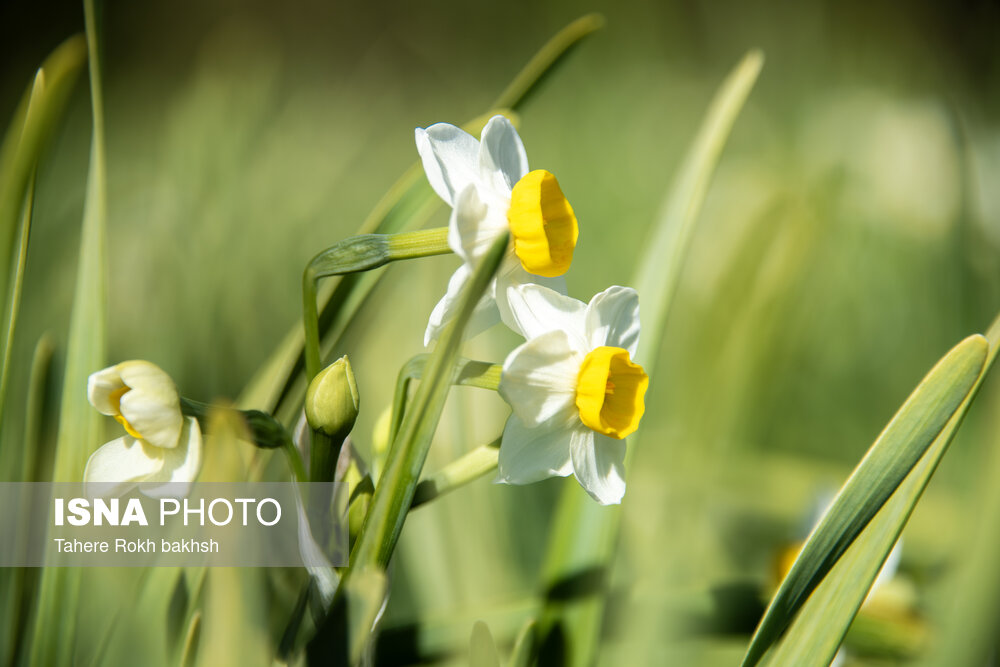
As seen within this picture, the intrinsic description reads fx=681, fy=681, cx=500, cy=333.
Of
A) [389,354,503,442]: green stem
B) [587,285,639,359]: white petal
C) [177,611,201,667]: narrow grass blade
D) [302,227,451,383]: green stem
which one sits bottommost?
[177,611,201,667]: narrow grass blade

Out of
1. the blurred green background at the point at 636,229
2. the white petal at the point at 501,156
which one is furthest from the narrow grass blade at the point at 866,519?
the white petal at the point at 501,156

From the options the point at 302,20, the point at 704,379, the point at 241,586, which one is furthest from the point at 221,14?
the point at 241,586

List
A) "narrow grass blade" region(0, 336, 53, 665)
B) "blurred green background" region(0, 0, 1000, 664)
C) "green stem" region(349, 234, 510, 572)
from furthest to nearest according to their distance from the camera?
"blurred green background" region(0, 0, 1000, 664) < "narrow grass blade" region(0, 336, 53, 665) < "green stem" region(349, 234, 510, 572)

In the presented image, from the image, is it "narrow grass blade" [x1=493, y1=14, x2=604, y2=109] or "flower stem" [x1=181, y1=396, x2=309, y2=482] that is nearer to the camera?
"flower stem" [x1=181, y1=396, x2=309, y2=482]

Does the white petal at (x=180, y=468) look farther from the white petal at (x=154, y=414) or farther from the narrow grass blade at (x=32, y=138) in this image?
the narrow grass blade at (x=32, y=138)

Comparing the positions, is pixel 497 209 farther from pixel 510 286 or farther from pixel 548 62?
pixel 548 62

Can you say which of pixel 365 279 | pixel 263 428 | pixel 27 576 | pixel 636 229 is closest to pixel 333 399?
pixel 263 428

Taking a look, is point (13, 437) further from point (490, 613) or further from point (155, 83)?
point (155, 83)

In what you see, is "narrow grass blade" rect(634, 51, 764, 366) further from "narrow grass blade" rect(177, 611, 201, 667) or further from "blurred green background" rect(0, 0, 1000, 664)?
"narrow grass blade" rect(177, 611, 201, 667)

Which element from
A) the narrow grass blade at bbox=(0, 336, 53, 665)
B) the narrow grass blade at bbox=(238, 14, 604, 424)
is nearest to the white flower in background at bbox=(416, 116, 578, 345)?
the narrow grass blade at bbox=(238, 14, 604, 424)
